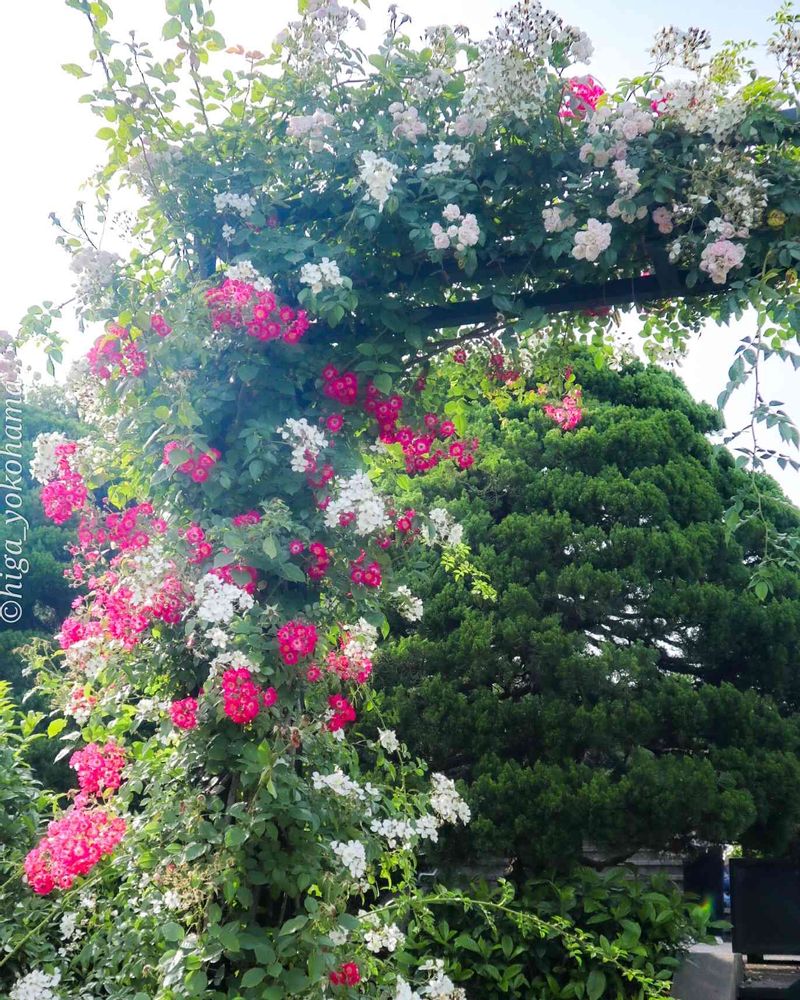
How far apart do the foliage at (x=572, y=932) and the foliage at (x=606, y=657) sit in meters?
0.14

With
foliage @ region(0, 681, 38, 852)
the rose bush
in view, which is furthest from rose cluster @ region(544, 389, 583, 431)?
foliage @ region(0, 681, 38, 852)

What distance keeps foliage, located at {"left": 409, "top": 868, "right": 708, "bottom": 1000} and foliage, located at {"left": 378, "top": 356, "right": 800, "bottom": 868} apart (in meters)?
0.14

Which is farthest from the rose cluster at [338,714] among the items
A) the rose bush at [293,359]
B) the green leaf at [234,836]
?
the green leaf at [234,836]

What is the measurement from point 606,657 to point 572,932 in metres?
1.00

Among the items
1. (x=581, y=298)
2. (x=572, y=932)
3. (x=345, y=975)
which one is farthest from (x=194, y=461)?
(x=572, y=932)

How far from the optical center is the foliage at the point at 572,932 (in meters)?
3.37

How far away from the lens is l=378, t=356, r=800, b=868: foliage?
11.6 ft

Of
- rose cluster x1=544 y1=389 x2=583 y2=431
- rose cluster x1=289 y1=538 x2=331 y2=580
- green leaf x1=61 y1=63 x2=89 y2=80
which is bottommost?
rose cluster x1=289 y1=538 x2=331 y2=580

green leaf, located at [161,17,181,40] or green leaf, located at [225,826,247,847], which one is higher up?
green leaf, located at [161,17,181,40]

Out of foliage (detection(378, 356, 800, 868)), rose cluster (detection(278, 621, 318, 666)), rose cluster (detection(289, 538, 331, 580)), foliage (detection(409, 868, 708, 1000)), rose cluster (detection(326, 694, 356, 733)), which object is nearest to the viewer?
rose cluster (detection(278, 621, 318, 666))

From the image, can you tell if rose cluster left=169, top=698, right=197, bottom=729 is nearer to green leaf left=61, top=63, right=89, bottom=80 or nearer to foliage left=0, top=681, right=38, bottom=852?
foliage left=0, top=681, right=38, bottom=852

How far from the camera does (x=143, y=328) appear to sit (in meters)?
2.10

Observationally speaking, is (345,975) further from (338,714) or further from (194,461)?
(194,461)

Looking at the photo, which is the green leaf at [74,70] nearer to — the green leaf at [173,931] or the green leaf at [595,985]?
the green leaf at [173,931]
